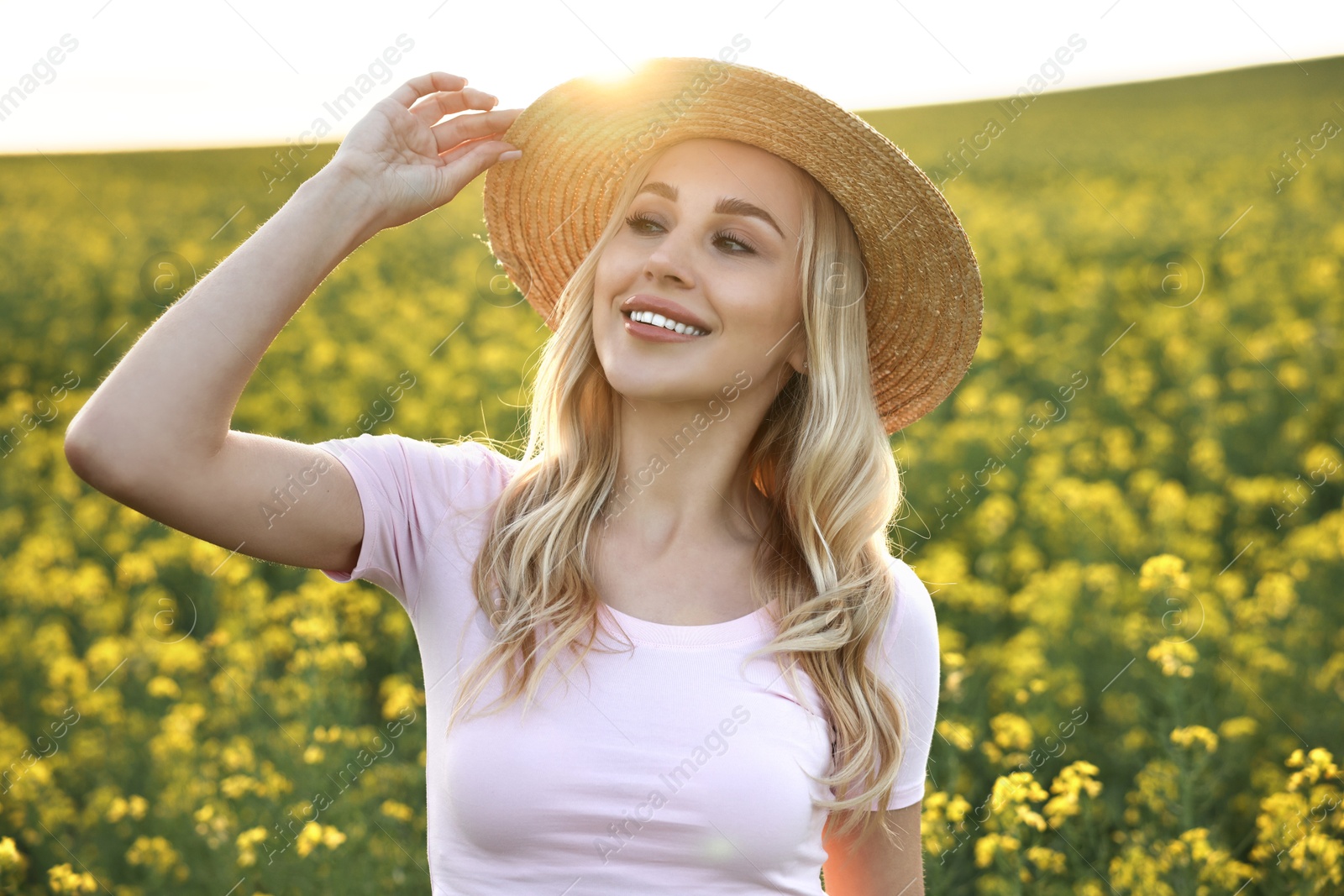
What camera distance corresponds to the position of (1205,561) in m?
4.77

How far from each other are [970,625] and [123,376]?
351 cm

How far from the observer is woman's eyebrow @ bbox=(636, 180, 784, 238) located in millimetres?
1867

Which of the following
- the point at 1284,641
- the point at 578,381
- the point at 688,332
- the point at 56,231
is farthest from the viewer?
A: the point at 56,231

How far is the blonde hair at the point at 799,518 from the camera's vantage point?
5.72ft

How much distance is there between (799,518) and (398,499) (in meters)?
0.69

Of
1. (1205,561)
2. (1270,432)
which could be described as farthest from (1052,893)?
(1270,432)

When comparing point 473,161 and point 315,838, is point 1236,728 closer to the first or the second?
point 315,838

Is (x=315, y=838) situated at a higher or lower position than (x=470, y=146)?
lower

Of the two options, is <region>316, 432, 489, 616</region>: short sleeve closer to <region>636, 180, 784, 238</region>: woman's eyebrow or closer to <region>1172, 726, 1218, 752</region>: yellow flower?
<region>636, 180, 784, 238</region>: woman's eyebrow

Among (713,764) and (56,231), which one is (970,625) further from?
(56,231)

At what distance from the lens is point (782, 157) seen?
1979 millimetres

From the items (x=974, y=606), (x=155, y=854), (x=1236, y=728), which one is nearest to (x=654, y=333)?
(x=155, y=854)

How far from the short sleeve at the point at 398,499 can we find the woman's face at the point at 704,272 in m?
0.32

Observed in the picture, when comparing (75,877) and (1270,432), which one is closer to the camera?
(75,877)
